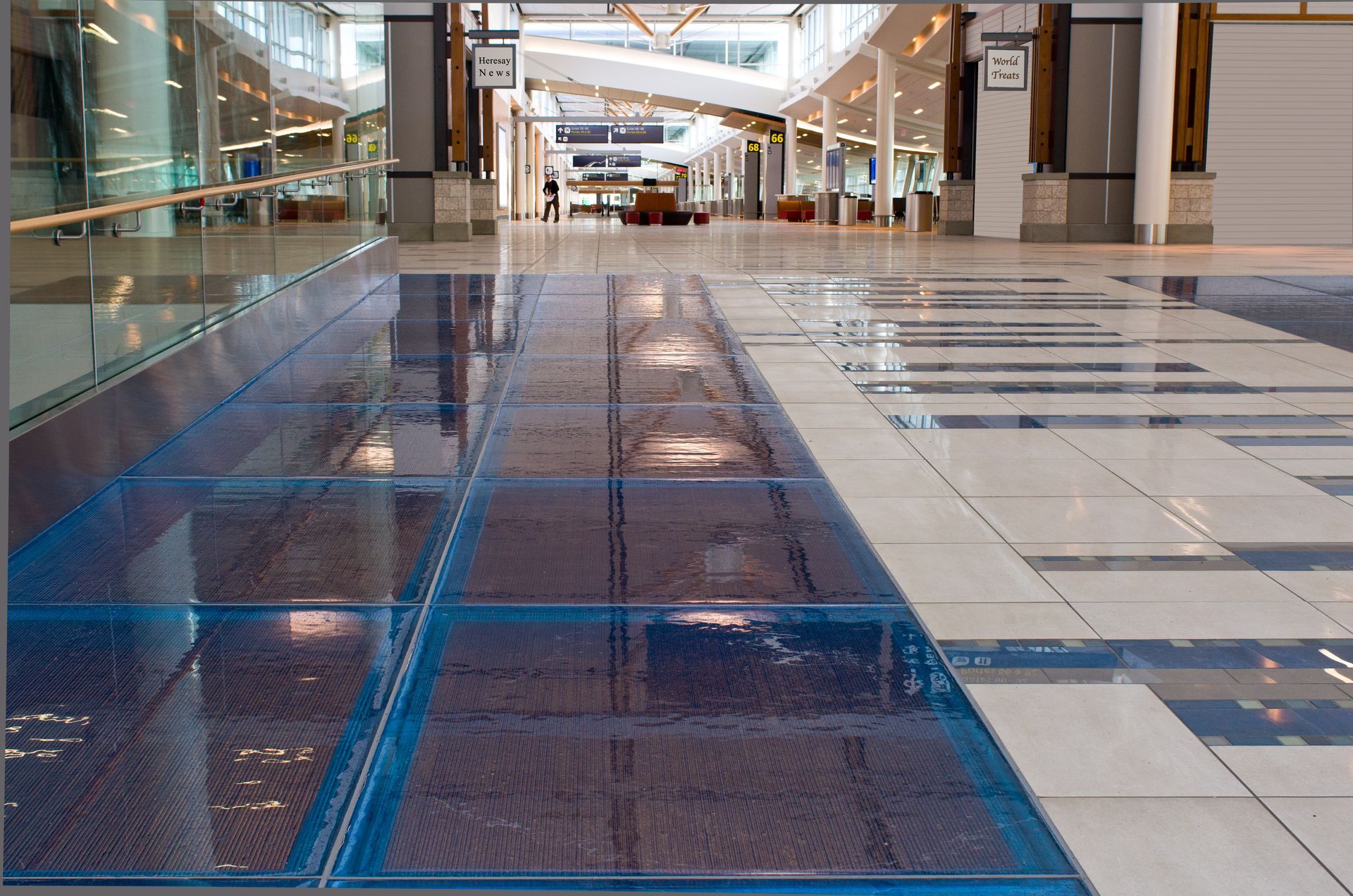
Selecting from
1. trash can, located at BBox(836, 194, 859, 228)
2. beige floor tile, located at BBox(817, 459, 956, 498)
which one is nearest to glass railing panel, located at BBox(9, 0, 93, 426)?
beige floor tile, located at BBox(817, 459, 956, 498)

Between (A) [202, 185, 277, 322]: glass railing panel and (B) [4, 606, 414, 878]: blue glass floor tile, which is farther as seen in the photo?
(A) [202, 185, 277, 322]: glass railing panel

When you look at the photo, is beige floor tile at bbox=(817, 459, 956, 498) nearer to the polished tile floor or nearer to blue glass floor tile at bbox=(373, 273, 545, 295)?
the polished tile floor

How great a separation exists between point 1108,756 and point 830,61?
42031mm

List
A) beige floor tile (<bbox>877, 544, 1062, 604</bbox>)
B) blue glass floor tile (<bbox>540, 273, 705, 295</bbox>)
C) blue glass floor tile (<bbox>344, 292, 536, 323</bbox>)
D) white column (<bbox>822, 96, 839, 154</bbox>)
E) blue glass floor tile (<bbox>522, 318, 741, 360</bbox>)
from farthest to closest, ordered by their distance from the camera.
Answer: white column (<bbox>822, 96, 839, 154</bbox>) → blue glass floor tile (<bbox>540, 273, 705, 295</bbox>) → blue glass floor tile (<bbox>344, 292, 536, 323</bbox>) → blue glass floor tile (<bbox>522, 318, 741, 360</bbox>) → beige floor tile (<bbox>877, 544, 1062, 604</bbox>)

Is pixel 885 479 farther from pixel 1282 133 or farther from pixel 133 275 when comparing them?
pixel 1282 133

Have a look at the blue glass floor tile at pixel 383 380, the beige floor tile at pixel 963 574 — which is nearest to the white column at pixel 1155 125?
the blue glass floor tile at pixel 383 380

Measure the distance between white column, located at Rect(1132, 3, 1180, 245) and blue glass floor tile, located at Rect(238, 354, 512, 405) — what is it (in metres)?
17.0

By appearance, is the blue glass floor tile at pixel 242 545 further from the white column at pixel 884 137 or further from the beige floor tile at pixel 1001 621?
the white column at pixel 884 137

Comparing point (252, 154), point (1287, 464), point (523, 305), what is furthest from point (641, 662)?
point (523, 305)

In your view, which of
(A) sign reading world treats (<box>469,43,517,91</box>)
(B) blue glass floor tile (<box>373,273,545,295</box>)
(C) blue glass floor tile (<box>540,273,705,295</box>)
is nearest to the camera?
(B) blue glass floor tile (<box>373,273,545,295</box>)

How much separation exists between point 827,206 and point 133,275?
42.6m

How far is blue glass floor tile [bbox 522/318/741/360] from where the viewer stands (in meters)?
7.77

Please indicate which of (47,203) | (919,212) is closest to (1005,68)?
(919,212)

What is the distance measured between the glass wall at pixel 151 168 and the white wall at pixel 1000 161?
60.9ft
